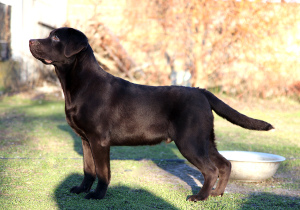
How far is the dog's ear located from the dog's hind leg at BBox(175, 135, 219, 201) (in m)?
1.30

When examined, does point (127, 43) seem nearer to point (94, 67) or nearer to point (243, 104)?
point (243, 104)

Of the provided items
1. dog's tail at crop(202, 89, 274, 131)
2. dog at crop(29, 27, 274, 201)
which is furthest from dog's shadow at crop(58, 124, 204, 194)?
dog's tail at crop(202, 89, 274, 131)

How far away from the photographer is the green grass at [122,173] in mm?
3361

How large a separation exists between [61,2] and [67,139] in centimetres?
852

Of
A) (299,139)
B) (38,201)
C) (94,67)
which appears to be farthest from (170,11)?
(38,201)

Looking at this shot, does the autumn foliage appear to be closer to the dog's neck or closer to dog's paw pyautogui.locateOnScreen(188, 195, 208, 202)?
the dog's neck

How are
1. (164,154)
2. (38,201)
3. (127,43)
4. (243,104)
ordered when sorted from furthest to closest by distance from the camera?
1. (127,43)
2. (243,104)
3. (164,154)
4. (38,201)

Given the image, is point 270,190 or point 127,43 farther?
point 127,43

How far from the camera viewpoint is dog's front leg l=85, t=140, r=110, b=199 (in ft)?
11.3

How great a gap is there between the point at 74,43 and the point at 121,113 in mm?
796

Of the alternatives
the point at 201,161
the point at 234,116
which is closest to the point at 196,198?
the point at 201,161

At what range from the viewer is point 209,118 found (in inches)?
141

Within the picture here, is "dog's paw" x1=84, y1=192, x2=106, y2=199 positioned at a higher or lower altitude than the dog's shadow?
higher

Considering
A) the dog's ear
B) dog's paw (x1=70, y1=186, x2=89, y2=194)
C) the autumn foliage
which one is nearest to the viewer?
the dog's ear
